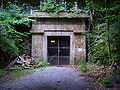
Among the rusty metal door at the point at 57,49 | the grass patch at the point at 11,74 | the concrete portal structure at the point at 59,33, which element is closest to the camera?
the grass patch at the point at 11,74

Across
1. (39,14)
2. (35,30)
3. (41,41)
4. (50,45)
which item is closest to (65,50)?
(50,45)

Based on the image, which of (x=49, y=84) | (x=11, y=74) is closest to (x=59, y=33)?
(x=11, y=74)

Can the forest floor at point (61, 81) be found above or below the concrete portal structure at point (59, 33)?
below

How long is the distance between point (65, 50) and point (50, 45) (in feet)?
4.08

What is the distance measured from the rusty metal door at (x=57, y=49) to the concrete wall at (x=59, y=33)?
1.26 ft

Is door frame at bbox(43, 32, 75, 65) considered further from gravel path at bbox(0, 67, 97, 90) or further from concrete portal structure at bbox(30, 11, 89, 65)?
gravel path at bbox(0, 67, 97, 90)

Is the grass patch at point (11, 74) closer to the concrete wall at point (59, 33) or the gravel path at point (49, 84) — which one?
the gravel path at point (49, 84)

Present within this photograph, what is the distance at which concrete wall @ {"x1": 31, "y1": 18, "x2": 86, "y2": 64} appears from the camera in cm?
928

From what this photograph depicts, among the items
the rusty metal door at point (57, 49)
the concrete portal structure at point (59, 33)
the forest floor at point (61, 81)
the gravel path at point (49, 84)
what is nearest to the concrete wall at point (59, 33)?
the concrete portal structure at point (59, 33)

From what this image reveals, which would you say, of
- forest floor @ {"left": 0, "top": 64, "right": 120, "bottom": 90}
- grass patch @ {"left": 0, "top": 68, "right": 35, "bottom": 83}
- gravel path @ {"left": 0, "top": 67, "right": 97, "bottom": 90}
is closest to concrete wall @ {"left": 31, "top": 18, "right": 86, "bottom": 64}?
grass patch @ {"left": 0, "top": 68, "right": 35, "bottom": 83}

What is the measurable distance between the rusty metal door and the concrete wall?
38 centimetres

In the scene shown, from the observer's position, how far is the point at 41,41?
9336 millimetres

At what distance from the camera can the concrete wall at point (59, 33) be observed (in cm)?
928

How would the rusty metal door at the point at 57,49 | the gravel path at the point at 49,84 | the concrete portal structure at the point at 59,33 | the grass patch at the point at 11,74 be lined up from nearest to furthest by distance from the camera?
the gravel path at the point at 49,84 → the grass patch at the point at 11,74 → the concrete portal structure at the point at 59,33 → the rusty metal door at the point at 57,49
